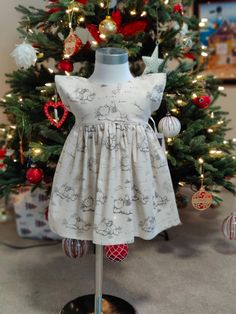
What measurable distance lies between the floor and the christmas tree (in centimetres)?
39

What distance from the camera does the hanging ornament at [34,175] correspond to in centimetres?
191

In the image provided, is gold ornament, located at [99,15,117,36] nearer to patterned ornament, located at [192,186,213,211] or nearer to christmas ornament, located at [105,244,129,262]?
patterned ornament, located at [192,186,213,211]

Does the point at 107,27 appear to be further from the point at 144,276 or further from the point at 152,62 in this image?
the point at 144,276

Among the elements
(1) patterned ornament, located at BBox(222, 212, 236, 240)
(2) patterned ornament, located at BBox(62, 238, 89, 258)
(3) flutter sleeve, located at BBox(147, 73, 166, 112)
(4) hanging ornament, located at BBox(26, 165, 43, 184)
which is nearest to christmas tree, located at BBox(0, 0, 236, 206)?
(4) hanging ornament, located at BBox(26, 165, 43, 184)

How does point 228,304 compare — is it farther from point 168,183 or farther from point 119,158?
point 119,158

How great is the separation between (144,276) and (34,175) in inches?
28.2

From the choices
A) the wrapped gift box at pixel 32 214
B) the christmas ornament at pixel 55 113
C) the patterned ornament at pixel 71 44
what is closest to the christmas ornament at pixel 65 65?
the patterned ornament at pixel 71 44

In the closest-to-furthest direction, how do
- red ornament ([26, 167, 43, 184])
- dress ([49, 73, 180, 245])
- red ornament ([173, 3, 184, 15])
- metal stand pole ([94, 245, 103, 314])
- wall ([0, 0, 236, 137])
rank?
dress ([49, 73, 180, 245]), metal stand pole ([94, 245, 103, 314]), red ornament ([26, 167, 43, 184]), red ornament ([173, 3, 184, 15]), wall ([0, 0, 236, 137])

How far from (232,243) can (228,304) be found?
59 centimetres

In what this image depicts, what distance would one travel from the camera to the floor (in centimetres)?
174

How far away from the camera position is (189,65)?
204 centimetres

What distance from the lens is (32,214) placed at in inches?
90.7

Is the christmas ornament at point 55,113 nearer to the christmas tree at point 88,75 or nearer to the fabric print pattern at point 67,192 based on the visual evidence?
the christmas tree at point 88,75

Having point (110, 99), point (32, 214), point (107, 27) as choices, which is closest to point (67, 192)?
point (110, 99)
